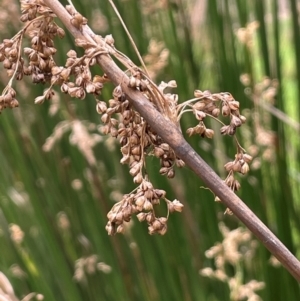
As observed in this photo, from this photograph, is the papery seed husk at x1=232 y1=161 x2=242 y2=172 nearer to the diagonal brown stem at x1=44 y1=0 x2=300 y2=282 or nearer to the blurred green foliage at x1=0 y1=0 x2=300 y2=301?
the diagonal brown stem at x1=44 y1=0 x2=300 y2=282

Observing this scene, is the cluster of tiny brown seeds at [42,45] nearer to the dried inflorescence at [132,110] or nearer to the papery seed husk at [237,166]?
the dried inflorescence at [132,110]

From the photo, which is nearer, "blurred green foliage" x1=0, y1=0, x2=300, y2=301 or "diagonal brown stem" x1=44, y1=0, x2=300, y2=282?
"diagonal brown stem" x1=44, y1=0, x2=300, y2=282

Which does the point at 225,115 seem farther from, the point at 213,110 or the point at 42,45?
the point at 42,45

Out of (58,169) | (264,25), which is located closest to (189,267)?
(58,169)

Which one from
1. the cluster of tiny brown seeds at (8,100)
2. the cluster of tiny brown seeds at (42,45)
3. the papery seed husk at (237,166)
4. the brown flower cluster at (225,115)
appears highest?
the cluster of tiny brown seeds at (42,45)

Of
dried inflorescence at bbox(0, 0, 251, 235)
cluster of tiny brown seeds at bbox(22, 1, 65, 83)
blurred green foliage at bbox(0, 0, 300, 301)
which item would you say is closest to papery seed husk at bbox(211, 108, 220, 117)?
dried inflorescence at bbox(0, 0, 251, 235)

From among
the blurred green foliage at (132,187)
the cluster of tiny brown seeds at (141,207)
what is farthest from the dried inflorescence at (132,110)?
the blurred green foliage at (132,187)

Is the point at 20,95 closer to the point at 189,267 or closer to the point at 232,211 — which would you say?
the point at 189,267
